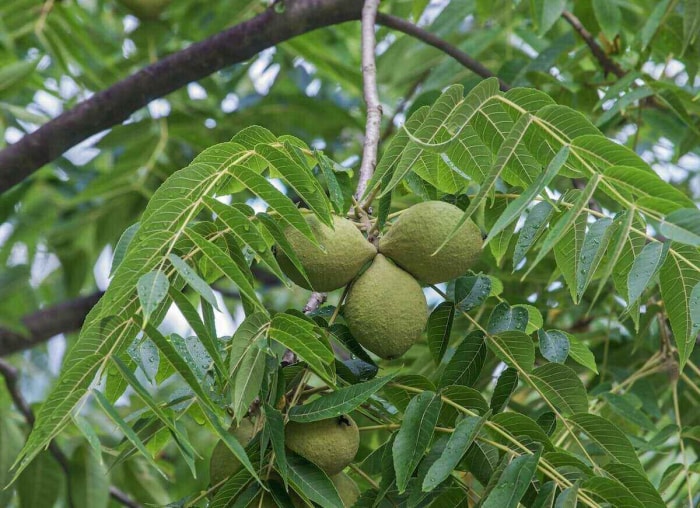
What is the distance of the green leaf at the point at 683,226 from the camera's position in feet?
4.14

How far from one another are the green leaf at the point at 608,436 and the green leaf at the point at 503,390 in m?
0.11

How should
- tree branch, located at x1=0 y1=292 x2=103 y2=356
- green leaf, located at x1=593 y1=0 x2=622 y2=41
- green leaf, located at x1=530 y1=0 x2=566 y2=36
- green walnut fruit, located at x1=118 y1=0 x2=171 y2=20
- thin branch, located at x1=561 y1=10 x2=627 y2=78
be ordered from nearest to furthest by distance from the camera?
green leaf, located at x1=530 y1=0 x2=566 y2=36 → green leaf, located at x1=593 y1=0 x2=622 y2=41 → thin branch, located at x1=561 y1=10 x2=627 y2=78 → green walnut fruit, located at x1=118 y1=0 x2=171 y2=20 → tree branch, located at x1=0 y1=292 x2=103 y2=356

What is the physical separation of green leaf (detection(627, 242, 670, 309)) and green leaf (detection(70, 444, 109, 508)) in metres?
1.79

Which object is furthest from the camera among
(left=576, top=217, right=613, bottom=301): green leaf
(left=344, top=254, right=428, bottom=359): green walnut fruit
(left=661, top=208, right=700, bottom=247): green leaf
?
(left=344, top=254, right=428, bottom=359): green walnut fruit

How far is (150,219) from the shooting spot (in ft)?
4.53

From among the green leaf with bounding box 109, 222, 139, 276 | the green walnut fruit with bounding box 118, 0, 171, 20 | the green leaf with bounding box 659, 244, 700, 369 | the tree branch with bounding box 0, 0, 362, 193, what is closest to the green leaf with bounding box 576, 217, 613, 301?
the green leaf with bounding box 659, 244, 700, 369

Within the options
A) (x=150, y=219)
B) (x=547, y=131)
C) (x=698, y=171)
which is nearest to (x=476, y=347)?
(x=547, y=131)

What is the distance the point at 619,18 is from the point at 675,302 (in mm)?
1392

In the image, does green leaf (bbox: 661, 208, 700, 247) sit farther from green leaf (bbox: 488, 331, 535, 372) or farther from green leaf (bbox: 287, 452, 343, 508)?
green leaf (bbox: 287, 452, 343, 508)

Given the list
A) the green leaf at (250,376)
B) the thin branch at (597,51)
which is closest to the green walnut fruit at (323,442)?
the green leaf at (250,376)

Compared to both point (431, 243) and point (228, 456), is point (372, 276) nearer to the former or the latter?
point (431, 243)

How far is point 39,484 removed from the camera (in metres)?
2.65

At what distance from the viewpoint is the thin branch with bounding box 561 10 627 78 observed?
8.98ft

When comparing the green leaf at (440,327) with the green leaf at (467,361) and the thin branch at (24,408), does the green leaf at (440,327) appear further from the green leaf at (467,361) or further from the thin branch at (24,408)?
the thin branch at (24,408)
